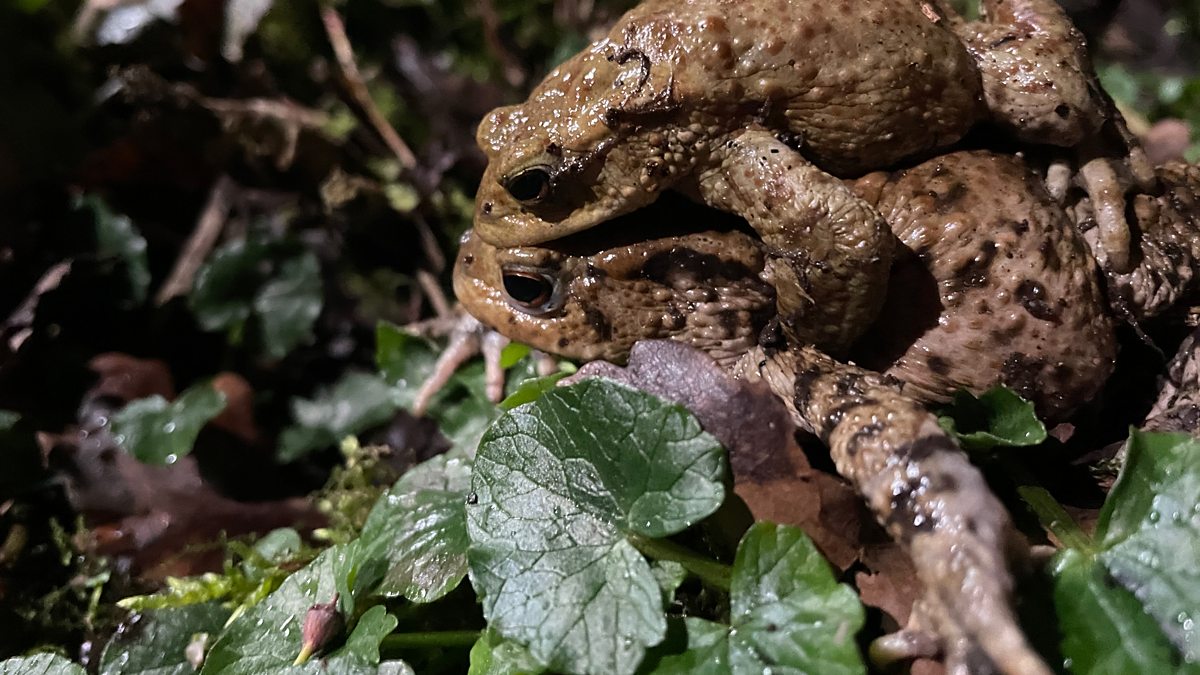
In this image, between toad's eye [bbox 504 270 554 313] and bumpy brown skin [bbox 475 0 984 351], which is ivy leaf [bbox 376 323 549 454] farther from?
bumpy brown skin [bbox 475 0 984 351]

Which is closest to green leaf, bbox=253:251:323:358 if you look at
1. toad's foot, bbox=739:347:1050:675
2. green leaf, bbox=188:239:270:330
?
green leaf, bbox=188:239:270:330

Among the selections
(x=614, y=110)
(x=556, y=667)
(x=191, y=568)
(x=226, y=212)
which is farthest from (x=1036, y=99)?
(x=226, y=212)

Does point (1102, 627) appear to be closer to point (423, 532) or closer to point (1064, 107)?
point (1064, 107)

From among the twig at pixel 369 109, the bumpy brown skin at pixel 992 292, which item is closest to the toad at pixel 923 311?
the bumpy brown skin at pixel 992 292

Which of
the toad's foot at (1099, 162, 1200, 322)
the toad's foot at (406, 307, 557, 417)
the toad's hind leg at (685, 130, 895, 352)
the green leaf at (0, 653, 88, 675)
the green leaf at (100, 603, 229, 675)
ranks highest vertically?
the toad's hind leg at (685, 130, 895, 352)

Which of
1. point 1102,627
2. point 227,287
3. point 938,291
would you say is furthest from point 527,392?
point 227,287
